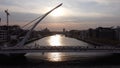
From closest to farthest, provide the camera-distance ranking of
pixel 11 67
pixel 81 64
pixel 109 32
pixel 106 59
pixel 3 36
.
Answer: pixel 11 67 → pixel 81 64 → pixel 106 59 → pixel 3 36 → pixel 109 32

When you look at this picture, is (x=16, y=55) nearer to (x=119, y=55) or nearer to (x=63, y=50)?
(x=63, y=50)

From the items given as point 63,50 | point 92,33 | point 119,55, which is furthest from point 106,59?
point 92,33

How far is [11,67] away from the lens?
40344 mm

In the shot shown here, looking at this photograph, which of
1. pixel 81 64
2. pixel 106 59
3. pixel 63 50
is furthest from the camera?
pixel 106 59

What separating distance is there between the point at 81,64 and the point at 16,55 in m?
11.4

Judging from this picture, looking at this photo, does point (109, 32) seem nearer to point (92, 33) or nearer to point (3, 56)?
point (92, 33)

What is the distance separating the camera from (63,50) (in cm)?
4625

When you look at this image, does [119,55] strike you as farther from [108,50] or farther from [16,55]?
[16,55]

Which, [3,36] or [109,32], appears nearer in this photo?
[3,36]

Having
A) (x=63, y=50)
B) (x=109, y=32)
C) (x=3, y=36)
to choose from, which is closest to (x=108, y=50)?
(x=63, y=50)

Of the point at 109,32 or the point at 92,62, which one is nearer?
the point at 92,62

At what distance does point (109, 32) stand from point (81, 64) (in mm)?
90881

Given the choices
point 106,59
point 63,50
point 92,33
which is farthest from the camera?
point 92,33

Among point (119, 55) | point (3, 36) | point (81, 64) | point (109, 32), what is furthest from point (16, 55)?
point (109, 32)
